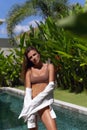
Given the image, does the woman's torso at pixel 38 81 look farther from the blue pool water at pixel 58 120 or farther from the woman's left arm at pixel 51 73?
the blue pool water at pixel 58 120

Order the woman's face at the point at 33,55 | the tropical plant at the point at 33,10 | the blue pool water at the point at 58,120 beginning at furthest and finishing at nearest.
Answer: the tropical plant at the point at 33,10
the blue pool water at the point at 58,120
the woman's face at the point at 33,55

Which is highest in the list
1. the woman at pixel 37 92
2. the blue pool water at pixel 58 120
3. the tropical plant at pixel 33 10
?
the tropical plant at pixel 33 10

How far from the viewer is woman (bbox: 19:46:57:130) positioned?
15.6 ft

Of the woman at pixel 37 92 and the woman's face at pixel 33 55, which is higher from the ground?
the woman's face at pixel 33 55

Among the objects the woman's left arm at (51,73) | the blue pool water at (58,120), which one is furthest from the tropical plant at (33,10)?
the woman's left arm at (51,73)

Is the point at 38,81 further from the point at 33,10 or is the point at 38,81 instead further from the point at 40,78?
the point at 33,10

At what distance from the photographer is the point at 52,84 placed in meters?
4.77

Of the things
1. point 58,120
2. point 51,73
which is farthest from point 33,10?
point 51,73

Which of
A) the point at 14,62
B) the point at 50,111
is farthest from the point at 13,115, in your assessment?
the point at 14,62

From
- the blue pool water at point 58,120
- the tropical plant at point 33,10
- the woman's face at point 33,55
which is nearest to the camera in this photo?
the woman's face at point 33,55

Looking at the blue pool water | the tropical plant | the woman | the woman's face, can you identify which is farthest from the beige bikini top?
the tropical plant

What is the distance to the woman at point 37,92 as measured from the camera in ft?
15.6

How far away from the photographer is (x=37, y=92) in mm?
4805

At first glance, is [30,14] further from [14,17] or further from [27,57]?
[27,57]
